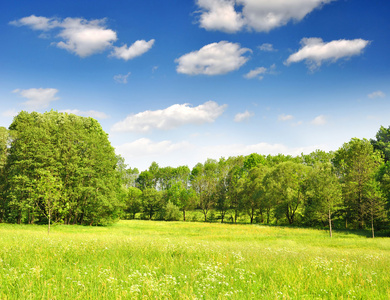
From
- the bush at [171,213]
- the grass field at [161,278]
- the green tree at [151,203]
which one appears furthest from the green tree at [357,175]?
the green tree at [151,203]

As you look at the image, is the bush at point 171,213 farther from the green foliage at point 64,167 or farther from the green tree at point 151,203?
the green foliage at point 64,167

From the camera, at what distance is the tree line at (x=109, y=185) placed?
3716 cm

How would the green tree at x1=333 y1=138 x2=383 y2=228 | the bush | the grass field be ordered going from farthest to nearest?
the bush → the green tree at x1=333 y1=138 x2=383 y2=228 → the grass field

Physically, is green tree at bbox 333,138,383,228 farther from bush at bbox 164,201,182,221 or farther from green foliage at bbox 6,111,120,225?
green foliage at bbox 6,111,120,225

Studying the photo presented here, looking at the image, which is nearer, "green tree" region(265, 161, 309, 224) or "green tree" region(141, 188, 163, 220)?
"green tree" region(265, 161, 309, 224)

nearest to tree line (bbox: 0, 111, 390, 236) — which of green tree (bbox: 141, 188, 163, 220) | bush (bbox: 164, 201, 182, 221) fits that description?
bush (bbox: 164, 201, 182, 221)

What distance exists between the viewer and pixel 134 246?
10.7 meters

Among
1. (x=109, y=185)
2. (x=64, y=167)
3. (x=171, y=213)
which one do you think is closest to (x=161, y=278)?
(x=64, y=167)

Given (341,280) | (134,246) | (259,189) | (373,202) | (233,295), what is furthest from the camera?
(259,189)

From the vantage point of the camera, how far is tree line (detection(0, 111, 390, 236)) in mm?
37156

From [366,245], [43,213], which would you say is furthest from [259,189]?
[43,213]

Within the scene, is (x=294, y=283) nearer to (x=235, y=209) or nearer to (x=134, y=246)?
(x=134, y=246)

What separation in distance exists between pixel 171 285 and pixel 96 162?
4242 cm

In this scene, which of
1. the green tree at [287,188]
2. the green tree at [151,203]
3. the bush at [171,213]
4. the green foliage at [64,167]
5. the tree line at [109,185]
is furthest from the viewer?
the green tree at [151,203]
